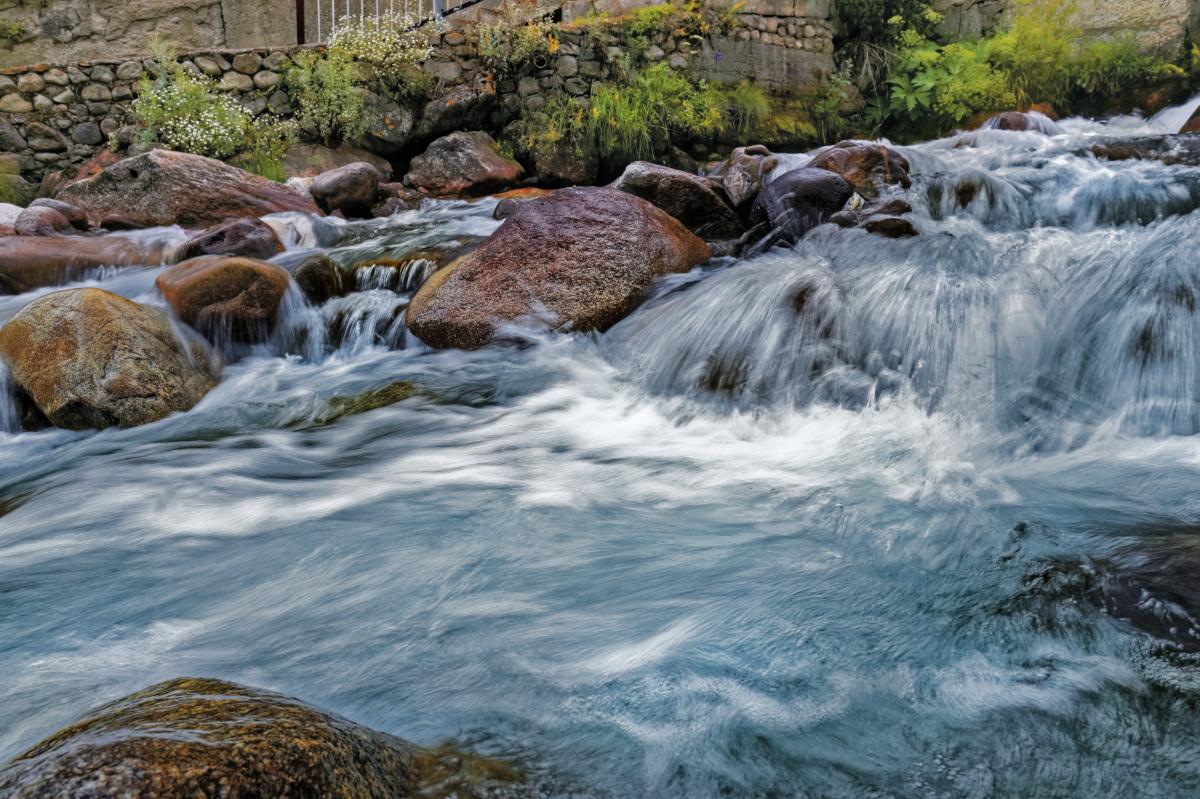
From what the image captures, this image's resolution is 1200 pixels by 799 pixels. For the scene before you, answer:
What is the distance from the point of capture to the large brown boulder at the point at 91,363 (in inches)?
175

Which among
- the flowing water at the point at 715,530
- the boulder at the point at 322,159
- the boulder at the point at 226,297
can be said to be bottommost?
the flowing water at the point at 715,530

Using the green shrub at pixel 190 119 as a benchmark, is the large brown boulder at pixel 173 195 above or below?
below

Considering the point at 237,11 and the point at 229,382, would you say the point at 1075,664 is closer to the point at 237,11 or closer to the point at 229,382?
the point at 229,382

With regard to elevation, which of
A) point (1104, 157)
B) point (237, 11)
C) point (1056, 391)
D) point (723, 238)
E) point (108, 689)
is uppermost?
point (237, 11)

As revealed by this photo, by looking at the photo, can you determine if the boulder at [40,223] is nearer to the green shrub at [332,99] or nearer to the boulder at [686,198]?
the green shrub at [332,99]

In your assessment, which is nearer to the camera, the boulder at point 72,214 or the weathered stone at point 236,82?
the boulder at point 72,214

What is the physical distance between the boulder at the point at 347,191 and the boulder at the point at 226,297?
3.70 metres

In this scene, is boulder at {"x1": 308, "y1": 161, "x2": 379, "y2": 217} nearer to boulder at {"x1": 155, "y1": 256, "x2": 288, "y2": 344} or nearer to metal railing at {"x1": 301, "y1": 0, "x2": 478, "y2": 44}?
boulder at {"x1": 155, "y1": 256, "x2": 288, "y2": 344}

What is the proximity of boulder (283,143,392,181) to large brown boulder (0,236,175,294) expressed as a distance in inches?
131

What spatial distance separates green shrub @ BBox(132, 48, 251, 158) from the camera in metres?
10.7

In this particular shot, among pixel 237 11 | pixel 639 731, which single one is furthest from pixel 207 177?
pixel 639 731

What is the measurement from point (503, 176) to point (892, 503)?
8.17 m

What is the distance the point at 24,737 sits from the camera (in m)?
1.87

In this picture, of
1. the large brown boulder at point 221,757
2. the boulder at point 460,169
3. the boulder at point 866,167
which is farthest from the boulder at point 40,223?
the large brown boulder at point 221,757
